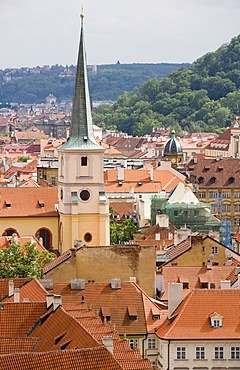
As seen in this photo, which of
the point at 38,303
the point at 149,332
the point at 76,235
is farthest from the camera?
the point at 76,235

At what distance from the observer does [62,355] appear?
110 ft

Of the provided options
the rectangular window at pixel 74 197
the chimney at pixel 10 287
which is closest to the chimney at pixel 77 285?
the chimney at pixel 10 287

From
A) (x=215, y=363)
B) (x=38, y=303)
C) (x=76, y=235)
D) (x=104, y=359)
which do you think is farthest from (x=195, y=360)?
(x=76, y=235)

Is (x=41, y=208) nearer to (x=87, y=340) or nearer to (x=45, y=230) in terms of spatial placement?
(x=45, y=230)

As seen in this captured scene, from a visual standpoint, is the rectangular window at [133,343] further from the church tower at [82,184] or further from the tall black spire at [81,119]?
the tall black spire at [81,119]

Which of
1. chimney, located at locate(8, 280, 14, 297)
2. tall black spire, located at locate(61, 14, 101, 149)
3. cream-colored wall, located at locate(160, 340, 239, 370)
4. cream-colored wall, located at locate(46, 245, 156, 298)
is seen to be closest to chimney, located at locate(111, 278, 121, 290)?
chimney, located at locate(8, 280, 14, 297)

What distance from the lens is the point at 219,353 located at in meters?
48.0

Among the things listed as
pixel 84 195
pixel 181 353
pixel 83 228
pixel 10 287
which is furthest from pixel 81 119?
pixel 181 353

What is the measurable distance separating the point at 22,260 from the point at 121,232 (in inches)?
1103

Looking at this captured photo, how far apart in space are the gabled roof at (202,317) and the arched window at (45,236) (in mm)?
35955

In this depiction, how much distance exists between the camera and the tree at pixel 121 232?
9519cm

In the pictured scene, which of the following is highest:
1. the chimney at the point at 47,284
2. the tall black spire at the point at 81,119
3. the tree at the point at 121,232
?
the tall black spire at the point at 81,119

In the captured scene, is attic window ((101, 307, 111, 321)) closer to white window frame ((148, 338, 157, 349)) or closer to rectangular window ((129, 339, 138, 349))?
rectangular window ((129, 339, 138, 349))

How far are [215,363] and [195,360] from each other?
695mm
